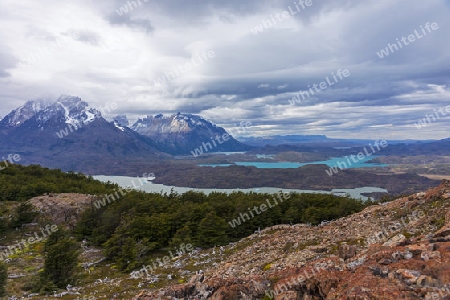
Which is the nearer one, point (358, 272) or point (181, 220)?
point (358, 272)

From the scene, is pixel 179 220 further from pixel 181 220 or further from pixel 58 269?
pixel 58 269

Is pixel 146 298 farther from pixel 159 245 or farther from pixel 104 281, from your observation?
pixel 159 245

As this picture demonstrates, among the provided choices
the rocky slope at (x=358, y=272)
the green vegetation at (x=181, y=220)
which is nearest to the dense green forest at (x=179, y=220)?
the green vegetation at (x=181, y=220)

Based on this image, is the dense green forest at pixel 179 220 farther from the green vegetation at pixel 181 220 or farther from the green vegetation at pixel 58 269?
the green vegetation at pixel 58 269

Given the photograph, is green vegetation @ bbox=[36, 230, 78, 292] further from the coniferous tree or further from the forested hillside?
the forested hillside

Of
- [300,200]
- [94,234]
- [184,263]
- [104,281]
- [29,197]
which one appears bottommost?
[300,200]

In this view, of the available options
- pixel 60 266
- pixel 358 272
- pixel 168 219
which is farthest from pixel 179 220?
pixel 358 272

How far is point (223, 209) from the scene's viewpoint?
50844mm

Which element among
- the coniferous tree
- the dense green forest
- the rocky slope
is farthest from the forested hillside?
the rocky slope

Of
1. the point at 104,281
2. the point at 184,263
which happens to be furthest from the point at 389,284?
the point at 104,281

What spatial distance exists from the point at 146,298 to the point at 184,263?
17796 mm

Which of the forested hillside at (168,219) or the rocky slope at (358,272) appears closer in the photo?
the rocky slope at (358,272)

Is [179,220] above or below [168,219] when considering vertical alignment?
below

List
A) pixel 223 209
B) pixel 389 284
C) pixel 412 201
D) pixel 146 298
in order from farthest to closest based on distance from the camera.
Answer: pixel 223 209, pixel 412 201, pixel 146 298, pixel 389 284
